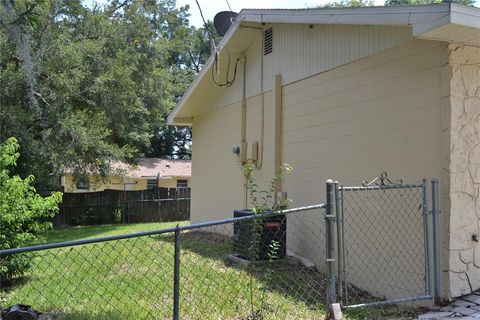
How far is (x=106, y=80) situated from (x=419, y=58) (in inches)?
534

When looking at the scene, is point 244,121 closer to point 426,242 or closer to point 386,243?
point 386,243

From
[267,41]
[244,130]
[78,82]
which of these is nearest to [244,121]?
[244,130]

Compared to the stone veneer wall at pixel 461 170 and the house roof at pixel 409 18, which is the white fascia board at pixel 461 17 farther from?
the stone veneer wall at pixel 461 170

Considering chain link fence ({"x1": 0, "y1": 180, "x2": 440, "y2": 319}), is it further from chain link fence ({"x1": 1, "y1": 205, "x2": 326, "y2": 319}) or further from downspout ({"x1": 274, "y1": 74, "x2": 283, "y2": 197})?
downspout ({"x1": 274, "y1": 74, "x2": 283, "y2": 197})

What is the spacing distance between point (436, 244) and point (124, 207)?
17.5 meters

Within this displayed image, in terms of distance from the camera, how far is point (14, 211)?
293 inches

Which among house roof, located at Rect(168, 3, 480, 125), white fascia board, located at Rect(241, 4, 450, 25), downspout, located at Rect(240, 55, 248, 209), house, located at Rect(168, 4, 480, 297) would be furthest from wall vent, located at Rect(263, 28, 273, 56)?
downspout, located at Rect(240, 55, 248, 209)

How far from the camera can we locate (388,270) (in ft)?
19.7

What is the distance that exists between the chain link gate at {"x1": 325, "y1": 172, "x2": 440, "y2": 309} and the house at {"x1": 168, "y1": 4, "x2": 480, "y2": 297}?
0.27m

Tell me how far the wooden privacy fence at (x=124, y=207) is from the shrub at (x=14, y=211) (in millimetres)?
12442

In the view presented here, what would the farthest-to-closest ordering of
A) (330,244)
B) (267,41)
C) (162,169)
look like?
(162,169) < (267,41) < (330,244)

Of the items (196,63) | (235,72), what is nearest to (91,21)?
(235,72)

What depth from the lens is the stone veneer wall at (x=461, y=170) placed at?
509 cm

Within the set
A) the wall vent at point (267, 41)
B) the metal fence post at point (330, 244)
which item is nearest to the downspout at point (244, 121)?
the wall vent at point (267, 41)
